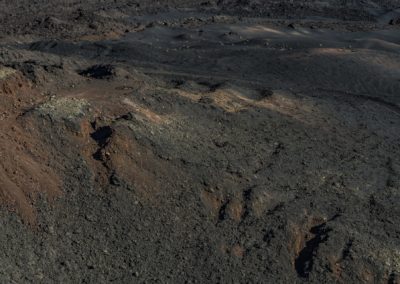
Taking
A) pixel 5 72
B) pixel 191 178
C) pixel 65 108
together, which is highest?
pixel 5 72

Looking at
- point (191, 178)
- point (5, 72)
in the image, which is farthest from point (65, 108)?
point (191, 178)

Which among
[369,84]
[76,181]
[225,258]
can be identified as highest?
[76,181]

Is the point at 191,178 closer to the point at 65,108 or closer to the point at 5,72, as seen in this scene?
the point at 65,108

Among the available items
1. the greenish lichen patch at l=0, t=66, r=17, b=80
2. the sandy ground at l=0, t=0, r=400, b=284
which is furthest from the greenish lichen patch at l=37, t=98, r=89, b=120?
the greenish lichen patch at l=0, t=66, r=17, b=80

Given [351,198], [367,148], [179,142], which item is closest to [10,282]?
[179,142]

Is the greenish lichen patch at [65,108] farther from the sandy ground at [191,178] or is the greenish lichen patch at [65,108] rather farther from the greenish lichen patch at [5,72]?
the greenish lichen patch at [5,72]

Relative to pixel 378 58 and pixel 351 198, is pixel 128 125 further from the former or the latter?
pixel 378 58

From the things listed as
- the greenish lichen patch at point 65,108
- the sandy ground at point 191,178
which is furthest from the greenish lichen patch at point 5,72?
the greenish lichen patch at point 65,108

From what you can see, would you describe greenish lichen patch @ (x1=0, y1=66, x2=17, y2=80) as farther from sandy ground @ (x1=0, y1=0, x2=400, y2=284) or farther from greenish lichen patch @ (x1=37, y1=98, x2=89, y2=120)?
greenish lichen patch @ (x1=37, y1=98, x2=89, y2=120)
